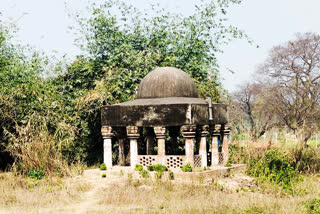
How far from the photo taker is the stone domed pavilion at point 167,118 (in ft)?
47.8

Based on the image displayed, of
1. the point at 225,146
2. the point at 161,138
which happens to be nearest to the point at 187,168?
the point at 161,138

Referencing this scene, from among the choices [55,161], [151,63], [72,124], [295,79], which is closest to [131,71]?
[151,63]

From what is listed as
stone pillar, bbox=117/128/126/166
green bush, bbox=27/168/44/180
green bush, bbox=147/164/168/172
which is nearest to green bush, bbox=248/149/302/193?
green bush, bbox=147/164/168/172

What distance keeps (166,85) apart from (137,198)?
5.36 metres

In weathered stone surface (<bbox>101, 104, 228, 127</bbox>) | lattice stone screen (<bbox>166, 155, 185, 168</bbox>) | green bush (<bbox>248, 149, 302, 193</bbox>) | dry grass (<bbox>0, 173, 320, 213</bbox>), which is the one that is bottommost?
dry grass (<bbox>0, 173, 320, 213</bbox>)

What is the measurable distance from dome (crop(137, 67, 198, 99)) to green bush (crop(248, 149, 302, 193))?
3.80m

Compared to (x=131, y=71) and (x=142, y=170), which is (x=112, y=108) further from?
(x=131, y=71)

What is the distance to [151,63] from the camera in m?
20.5

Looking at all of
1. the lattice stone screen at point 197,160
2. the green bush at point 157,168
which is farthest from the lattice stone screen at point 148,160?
the lattice stone screen at point 197,160

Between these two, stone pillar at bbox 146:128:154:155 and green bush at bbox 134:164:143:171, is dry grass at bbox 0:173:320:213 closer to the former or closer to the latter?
green bush at bbox 134:164:143:171

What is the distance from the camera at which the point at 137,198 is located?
37.4 feet

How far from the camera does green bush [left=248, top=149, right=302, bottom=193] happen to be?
13.9m

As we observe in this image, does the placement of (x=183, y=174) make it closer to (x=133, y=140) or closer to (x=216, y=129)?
(x=133, y=140)

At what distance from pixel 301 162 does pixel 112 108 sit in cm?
839
